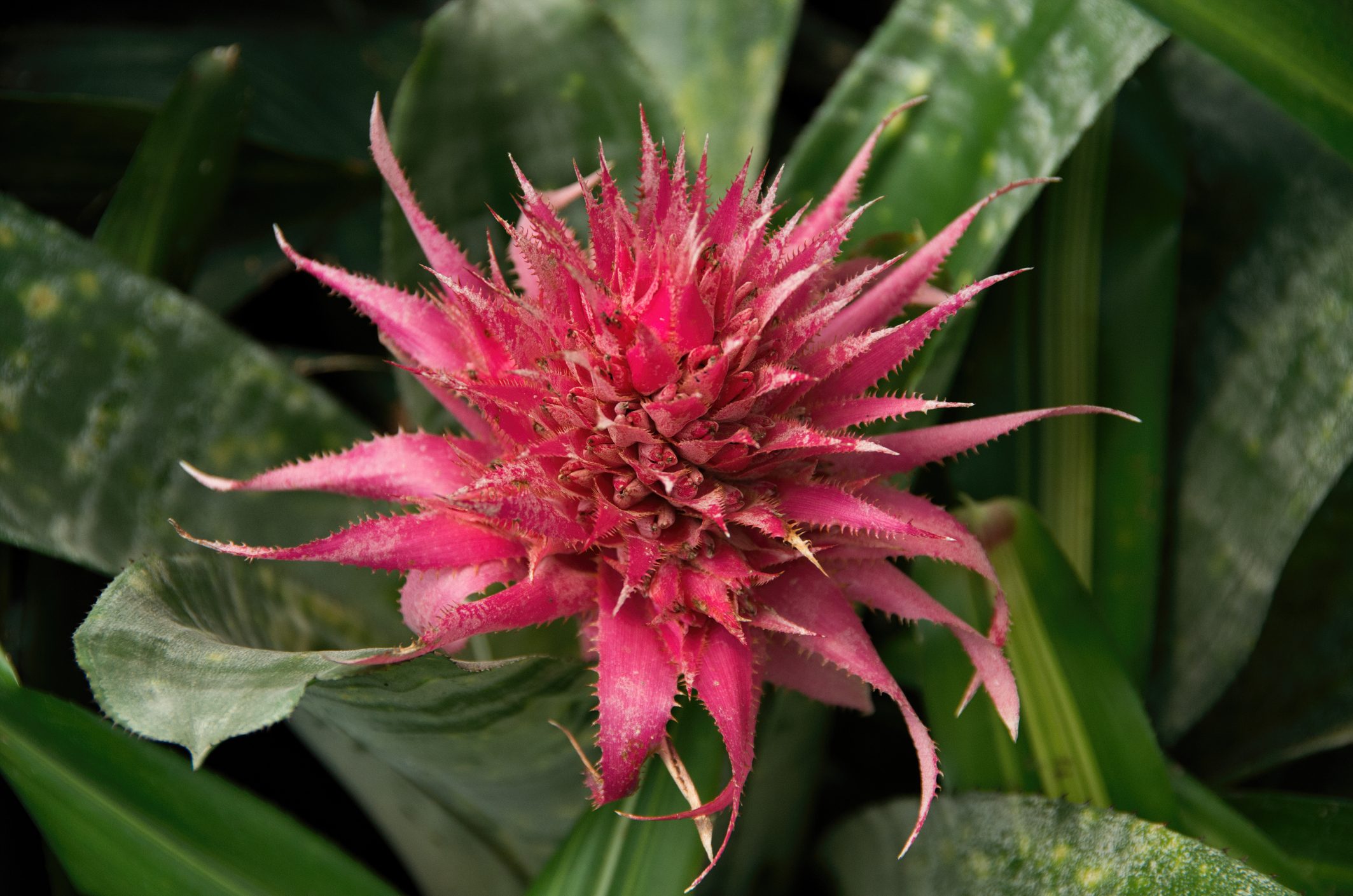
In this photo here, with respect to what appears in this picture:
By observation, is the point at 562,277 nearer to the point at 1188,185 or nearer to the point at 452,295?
the point at 452,295

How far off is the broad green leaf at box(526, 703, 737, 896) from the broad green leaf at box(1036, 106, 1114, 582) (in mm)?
424

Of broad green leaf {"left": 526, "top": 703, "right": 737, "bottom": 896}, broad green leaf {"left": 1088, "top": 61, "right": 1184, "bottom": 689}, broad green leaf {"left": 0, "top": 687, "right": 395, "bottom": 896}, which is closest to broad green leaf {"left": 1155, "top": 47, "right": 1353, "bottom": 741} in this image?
broad green leaf {"left": 1088, "top": 61, "right": 1184, "bottom": 689}

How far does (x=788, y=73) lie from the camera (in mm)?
1312

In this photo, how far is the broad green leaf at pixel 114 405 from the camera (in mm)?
728

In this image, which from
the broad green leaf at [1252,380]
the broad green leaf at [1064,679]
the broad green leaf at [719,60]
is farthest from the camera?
the broad green leaf at [719,60]

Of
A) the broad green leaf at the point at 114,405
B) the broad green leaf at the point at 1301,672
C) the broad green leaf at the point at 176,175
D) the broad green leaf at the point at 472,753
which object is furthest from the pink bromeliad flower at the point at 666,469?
the broad green leaf at the point at 1301,672

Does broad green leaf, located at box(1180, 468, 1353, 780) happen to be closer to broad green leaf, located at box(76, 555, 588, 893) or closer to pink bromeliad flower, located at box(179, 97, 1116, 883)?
pink bromeliad flower, located at box(179, 97, 1116, 883)

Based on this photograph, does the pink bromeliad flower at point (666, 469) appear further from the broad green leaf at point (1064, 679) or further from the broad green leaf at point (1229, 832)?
the broad green leaf at point (1229, 832)

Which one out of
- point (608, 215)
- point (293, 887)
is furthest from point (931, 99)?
point (293, 887)

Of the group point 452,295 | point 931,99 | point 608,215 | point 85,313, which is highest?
point 931,99

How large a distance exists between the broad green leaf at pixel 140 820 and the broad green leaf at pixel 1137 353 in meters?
0.69

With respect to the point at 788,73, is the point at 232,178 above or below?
below

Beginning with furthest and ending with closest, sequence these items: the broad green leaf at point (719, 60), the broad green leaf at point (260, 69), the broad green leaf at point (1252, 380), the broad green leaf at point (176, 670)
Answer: the broad green leaf at point (260, 69) → the broad green leaf at point (719, 60) → the broad green leaf at point (1252, 380) → the broad green leaf at point (176, 670)

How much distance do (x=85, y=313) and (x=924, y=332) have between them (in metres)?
0.63
